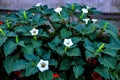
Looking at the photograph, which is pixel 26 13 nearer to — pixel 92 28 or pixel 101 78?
pixel 92 28

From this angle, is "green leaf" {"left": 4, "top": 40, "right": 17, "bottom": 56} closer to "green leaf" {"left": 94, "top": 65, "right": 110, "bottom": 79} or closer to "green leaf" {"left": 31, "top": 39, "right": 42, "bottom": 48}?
"green leaf" {"left": 31, "top": 39, "right": 42, "bottom": 48}

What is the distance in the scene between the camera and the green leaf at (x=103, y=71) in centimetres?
268

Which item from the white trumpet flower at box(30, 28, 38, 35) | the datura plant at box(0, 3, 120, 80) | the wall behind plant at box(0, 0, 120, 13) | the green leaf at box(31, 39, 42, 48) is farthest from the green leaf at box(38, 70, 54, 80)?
the wall behind plant at box(0, 0, 120, 13)

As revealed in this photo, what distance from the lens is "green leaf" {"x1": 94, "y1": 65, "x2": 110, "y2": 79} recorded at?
106 inches

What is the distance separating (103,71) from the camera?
106 inches

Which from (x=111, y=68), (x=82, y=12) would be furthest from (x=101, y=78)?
(x=82, y=12)

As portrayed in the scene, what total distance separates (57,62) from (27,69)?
0.30 meters

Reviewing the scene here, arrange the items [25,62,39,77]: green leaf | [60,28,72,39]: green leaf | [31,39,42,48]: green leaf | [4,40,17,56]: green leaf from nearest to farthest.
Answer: [25,62,39,77]: green leaf
[4,40,17,56]: green leaf
[31,39,42,48]: green leaf
[60,28,72,39]: green leaf

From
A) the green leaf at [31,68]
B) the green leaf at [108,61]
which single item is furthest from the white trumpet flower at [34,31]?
the green leaf at [108,61]

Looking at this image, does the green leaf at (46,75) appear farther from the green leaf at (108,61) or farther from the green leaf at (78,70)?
the green leaf at (108,61)

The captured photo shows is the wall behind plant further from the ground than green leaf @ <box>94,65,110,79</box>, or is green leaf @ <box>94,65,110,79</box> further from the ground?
green leaf @ <box>94,65,110,79</box>

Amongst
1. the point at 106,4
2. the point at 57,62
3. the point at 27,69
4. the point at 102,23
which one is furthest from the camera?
the point at 106,4

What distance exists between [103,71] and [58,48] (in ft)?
1.38

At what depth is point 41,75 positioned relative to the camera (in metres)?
2.61
